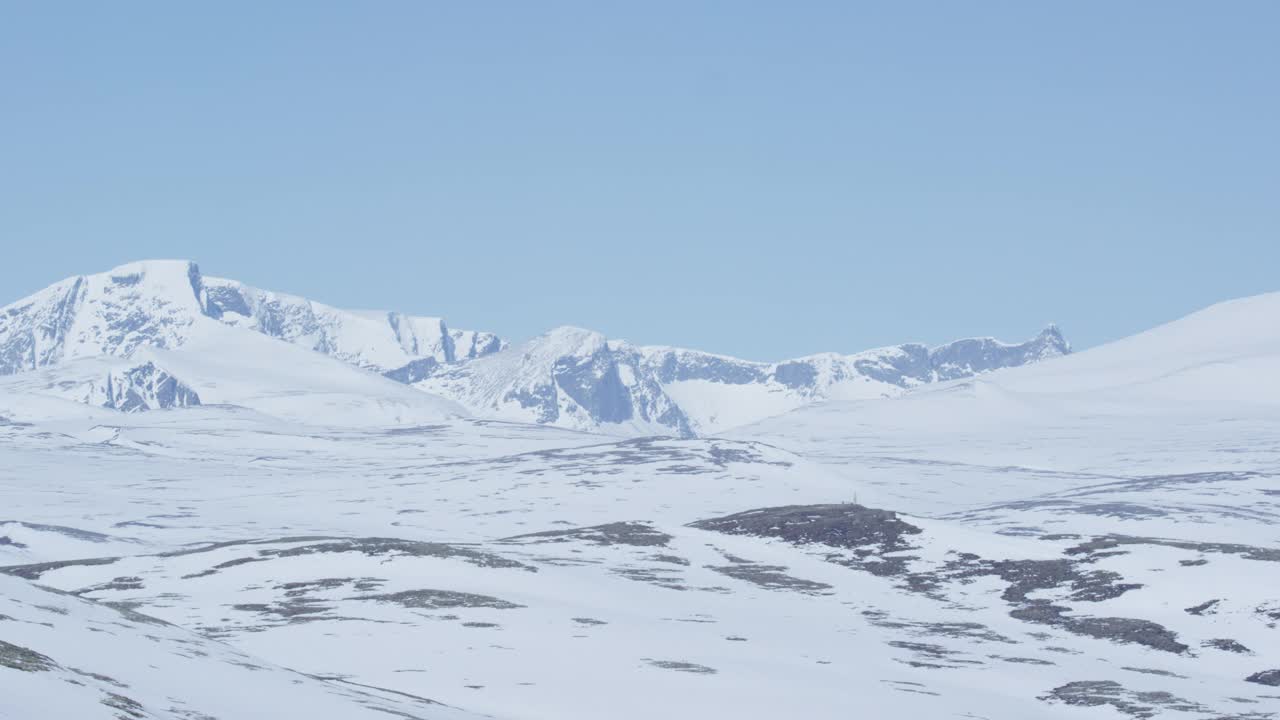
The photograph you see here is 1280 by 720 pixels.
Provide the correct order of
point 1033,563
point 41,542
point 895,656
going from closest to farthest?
point 895,656
point 1033,563
point 41,542

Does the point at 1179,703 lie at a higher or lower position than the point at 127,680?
lower

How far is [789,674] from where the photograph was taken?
72.2m

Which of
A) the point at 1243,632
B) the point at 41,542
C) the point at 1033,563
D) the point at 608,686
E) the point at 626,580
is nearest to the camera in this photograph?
the point at 608,686

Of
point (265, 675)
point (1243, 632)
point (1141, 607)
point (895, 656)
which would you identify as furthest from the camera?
point (1141, 607)

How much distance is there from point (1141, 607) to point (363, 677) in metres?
53.4

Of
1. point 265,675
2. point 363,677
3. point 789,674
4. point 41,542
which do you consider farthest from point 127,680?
point 41,542

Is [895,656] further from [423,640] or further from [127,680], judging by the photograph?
[127,680]

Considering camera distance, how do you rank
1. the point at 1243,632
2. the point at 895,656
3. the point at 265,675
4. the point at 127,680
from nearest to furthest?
1. the point at 127,680
2. the point at 265,675
3. the point at 895,656
4. the point at 1243,632

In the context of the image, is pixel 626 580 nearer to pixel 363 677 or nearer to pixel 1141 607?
pixel 1141 607

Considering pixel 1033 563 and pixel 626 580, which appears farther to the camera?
pixel 1033 563

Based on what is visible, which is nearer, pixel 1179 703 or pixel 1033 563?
pixel 1179 703

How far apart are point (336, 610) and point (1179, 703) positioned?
139 ft

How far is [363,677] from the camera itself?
66438 millimetres

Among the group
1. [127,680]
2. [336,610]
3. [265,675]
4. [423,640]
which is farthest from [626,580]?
[127,680]
